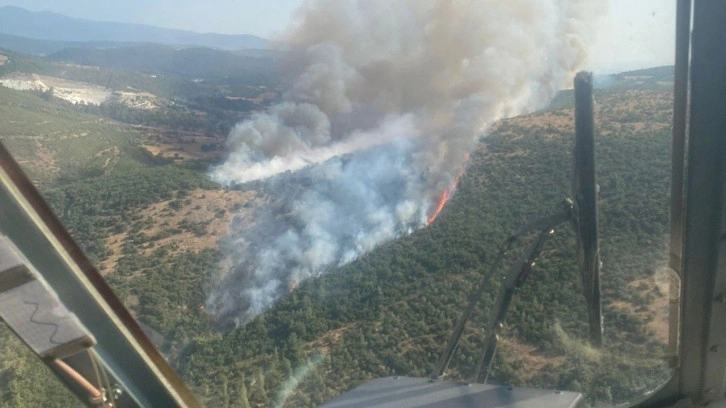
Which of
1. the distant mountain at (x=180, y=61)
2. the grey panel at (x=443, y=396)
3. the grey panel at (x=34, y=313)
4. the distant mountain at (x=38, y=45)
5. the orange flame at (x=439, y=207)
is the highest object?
the distant mountain at (x=38, y=45)

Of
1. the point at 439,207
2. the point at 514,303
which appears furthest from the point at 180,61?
the point at 514,303

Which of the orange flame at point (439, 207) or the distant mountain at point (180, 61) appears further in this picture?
the distant mountain at point (180, 61)

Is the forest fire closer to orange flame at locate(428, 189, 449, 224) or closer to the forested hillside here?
orange flame at locate(428, 189, 449, 224)

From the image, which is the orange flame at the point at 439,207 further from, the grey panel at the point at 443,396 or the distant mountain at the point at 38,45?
the distant mountain at the point at 38,45

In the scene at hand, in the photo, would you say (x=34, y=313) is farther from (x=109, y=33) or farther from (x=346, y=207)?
(x=109, y=33)

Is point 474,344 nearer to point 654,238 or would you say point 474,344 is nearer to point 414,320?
point 654,238

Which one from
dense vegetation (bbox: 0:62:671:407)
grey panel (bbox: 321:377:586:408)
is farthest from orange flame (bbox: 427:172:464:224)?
grey panel (bbox: 321:377:586:408)

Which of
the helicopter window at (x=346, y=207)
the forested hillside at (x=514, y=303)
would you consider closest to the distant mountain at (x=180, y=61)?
the helicopter window at (x=346, y=207)
